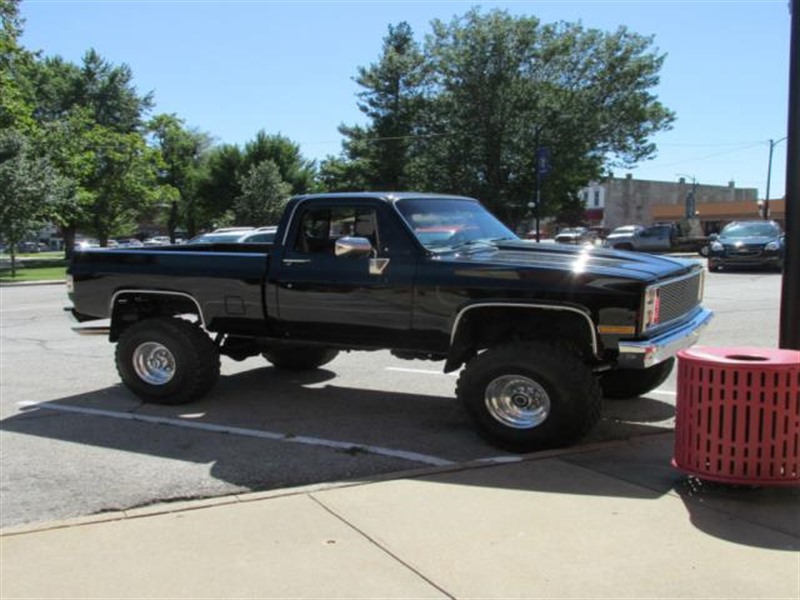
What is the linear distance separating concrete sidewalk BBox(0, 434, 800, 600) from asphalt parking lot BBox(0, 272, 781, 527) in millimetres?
447

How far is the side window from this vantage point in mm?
6410

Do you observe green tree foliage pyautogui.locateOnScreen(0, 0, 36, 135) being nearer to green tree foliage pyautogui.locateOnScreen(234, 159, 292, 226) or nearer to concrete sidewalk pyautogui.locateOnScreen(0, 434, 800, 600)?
green tree foliage pyautogui.locateOnScreen(234, 159, 292, 226)

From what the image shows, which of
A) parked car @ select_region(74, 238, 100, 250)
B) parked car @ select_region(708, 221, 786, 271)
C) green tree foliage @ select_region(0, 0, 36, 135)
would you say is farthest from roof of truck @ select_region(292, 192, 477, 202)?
green tree foliage @ select_region(0, 0, 36, 135)

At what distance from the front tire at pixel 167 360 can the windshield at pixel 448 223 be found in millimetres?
2248

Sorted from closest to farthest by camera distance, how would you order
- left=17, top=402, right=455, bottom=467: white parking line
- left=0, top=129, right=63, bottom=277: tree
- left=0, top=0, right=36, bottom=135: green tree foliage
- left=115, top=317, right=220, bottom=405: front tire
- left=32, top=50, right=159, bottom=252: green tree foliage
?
left=17, top=402, right=455, bottom=467: white parking line → left=115, top=317, right=220, bottom=405: front tire → left=0, top=129, right=63, bottom=277: tree → left=0, top=0, right=36, bottom=135: green tree foliage → left=32, top=50, right=159, bottom=252: green tree foliage

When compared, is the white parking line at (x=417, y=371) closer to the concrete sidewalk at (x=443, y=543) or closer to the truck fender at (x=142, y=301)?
the truck fender at (x=142, y=301)

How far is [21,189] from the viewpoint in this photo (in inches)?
1113

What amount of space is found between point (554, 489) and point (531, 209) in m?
46.4

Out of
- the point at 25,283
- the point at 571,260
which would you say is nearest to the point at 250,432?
the point at 571,260

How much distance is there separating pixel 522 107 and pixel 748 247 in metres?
26.0

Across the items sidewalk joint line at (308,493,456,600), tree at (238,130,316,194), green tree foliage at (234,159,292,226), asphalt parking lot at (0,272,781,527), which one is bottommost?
asphalt parking lot at (0,272,781,527)

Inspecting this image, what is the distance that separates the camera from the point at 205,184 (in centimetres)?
6353

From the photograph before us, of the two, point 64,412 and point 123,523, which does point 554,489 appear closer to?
point 123,523

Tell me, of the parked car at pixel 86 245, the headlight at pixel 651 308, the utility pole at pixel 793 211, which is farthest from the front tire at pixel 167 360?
the utility pole at pixel 793 211
